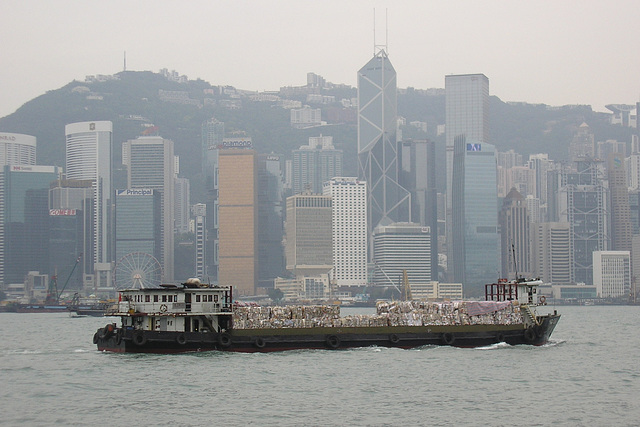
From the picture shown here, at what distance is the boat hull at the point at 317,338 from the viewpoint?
2726 inches

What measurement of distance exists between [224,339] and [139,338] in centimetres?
567

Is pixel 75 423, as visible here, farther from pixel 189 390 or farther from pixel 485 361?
Result: pixel 485 361

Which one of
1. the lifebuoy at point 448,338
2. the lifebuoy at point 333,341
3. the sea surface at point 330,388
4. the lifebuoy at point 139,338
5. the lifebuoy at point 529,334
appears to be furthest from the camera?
the lifebuoy at point 529,334

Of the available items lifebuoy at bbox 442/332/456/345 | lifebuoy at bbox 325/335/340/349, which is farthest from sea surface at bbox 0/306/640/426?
lifebuoy at bbox 442/332/456/345

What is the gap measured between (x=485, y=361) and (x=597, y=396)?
41.9 ft

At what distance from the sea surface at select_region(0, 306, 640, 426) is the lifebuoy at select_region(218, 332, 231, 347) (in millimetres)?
683

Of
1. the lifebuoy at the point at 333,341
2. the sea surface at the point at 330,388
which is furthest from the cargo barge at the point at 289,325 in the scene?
the sea surface at the point at 330,388

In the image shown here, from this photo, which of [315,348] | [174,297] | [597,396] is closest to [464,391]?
[597,396]

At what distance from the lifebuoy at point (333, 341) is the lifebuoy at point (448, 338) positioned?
7669 millimetres

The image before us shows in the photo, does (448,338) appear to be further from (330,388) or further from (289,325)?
(330,388)

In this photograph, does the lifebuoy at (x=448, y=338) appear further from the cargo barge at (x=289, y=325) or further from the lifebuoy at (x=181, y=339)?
the lifebuoy at (x=181, y=339)

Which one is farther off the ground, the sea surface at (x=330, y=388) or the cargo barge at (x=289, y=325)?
the cargo barge at (x=289, y=325)

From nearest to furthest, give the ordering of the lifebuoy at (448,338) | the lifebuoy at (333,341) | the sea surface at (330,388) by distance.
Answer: the sea surface at (330,388) → the lifebuoy at (333,341) → the lifebuoy at (448,338)

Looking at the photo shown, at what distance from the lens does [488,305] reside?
74.8 metres
